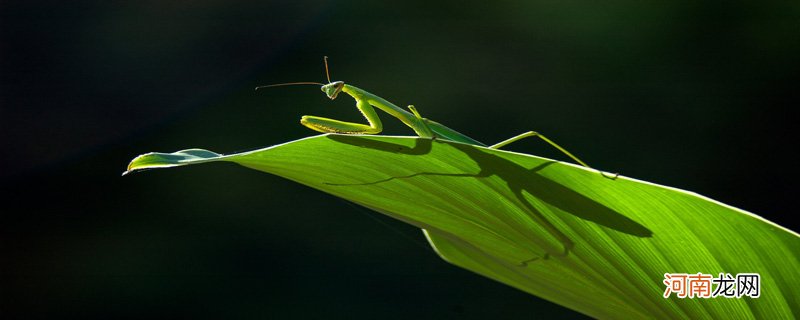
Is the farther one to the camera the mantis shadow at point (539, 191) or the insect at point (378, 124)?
the insect at point (378, 124)

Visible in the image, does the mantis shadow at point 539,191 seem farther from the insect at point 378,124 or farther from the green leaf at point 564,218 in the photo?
the insect at point 378,124

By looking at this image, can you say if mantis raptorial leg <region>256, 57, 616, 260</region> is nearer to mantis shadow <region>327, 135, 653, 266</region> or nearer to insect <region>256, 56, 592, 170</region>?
insect <region>256, 56, 592, 170</region>

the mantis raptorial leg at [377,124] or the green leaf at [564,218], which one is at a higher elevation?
the mantis raptorial leg at [377,124]

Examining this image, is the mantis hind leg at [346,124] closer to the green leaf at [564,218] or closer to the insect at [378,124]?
the insect at [378,124]

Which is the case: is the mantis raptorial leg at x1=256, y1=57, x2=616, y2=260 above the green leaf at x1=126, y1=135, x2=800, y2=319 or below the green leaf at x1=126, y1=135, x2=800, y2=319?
above

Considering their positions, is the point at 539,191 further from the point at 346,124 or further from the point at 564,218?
the point at 346,124

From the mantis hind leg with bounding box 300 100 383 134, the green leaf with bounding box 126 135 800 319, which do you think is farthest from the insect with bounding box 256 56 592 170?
the green leaf with bounding box 126 135 800 319

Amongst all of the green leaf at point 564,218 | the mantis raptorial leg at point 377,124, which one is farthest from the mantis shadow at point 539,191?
the mantis raptorial leg at point 377,124

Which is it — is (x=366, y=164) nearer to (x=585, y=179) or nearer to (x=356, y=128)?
(x=585, y=179)
